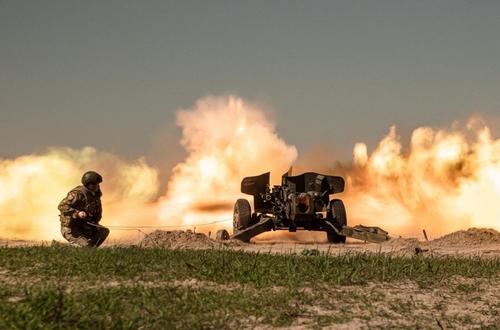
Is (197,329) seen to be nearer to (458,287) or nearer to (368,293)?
(368,293)

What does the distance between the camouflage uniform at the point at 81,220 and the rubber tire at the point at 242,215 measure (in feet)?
36.7

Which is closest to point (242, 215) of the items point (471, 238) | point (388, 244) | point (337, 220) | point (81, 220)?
point (337, 220)

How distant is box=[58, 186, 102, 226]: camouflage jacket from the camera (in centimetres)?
1612

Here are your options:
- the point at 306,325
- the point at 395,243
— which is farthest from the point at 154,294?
the point at 395,243

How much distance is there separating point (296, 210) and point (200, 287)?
16.0 metres

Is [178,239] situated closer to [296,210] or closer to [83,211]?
[296,210]

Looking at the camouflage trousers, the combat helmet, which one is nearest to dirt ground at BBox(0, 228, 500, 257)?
the camouflage trousers

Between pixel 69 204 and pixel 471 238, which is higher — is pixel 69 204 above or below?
below

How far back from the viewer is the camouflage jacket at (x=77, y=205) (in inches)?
635

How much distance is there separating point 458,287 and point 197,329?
511 cm

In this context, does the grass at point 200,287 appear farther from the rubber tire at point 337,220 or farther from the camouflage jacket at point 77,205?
the rubber tire at point 337,220

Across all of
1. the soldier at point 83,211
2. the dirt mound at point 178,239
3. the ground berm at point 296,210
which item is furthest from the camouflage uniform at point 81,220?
the ground berm at point 296,210

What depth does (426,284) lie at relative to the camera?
12.0m

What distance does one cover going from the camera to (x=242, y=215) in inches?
1086
